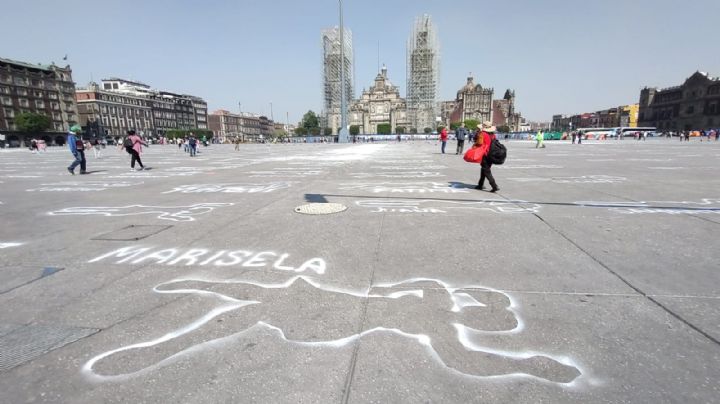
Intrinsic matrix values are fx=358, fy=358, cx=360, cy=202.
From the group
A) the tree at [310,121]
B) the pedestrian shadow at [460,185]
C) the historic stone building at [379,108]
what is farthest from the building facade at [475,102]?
the pedestrian shadow at [460,185]

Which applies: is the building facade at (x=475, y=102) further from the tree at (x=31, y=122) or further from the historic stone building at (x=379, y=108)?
the tree at (x=31, y=122)

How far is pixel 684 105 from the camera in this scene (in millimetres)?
112312

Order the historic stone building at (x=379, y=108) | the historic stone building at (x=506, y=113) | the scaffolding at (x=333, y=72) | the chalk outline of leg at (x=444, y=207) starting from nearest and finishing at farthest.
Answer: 1. the chalk outline of leg at (x=444, y=207)
2. the scaffolding at (x=333, y=72)
3. the historic stone building at (x=379, y=108)
4. the historic stone building at (x=506, y=113)

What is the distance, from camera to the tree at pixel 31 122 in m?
80.9

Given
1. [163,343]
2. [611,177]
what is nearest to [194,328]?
[163,343]

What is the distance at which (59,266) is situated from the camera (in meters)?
4.09

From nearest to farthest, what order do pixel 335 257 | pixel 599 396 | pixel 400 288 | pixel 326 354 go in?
pixel 599 396 → pixel 326 354 → pixel 400 288 → pixel 335 257

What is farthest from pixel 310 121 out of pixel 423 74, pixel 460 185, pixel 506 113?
pixel 460 185

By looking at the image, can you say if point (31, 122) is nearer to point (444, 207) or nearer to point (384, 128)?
point (384, 128)

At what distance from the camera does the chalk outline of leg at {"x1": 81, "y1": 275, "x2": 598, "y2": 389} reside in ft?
7.30

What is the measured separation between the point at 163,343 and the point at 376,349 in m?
1.53

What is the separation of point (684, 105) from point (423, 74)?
81767 millimetres

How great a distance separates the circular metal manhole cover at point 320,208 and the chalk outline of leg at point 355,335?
2.99m

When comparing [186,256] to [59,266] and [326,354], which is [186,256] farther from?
[326,354]
